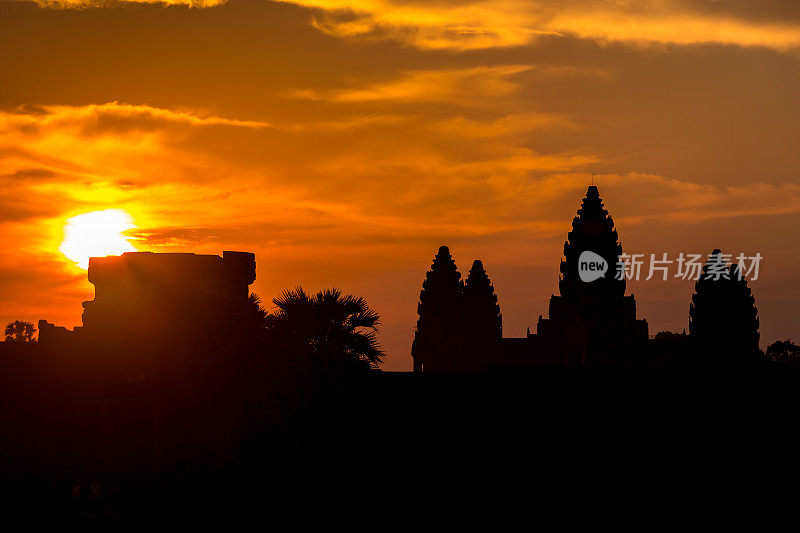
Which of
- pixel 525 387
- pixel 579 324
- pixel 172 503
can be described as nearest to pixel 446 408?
pixel 525 387

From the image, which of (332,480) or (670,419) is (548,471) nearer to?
(670,419)

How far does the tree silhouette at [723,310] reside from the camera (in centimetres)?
9356

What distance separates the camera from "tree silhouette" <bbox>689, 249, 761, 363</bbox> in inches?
3684

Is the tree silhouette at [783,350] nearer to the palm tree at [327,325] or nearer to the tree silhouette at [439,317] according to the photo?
the tree silhouette at [439,317]

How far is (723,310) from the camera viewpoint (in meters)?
94.1

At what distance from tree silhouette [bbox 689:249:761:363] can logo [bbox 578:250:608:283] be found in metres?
12.4

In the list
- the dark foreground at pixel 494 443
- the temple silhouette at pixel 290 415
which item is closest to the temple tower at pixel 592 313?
the temple silhouette at pixel 290 415

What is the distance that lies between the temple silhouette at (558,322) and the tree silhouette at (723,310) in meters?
4.00

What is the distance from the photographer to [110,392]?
4853cm

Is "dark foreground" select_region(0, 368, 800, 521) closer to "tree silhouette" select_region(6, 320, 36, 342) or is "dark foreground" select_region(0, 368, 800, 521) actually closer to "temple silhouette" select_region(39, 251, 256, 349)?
"temple silhouette" select_region(39, 251, 256, 349)

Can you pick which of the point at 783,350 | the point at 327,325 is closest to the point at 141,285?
the point at 327,325

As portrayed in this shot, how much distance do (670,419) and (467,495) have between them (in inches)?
260

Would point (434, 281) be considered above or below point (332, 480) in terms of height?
above

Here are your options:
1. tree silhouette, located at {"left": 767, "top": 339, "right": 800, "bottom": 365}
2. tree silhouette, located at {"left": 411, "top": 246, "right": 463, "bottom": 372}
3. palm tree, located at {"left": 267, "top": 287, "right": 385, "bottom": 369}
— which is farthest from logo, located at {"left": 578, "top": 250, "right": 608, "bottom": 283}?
palm tree, located at {"left": 267, "top": 287, "right": 385, "bottom": 369}
